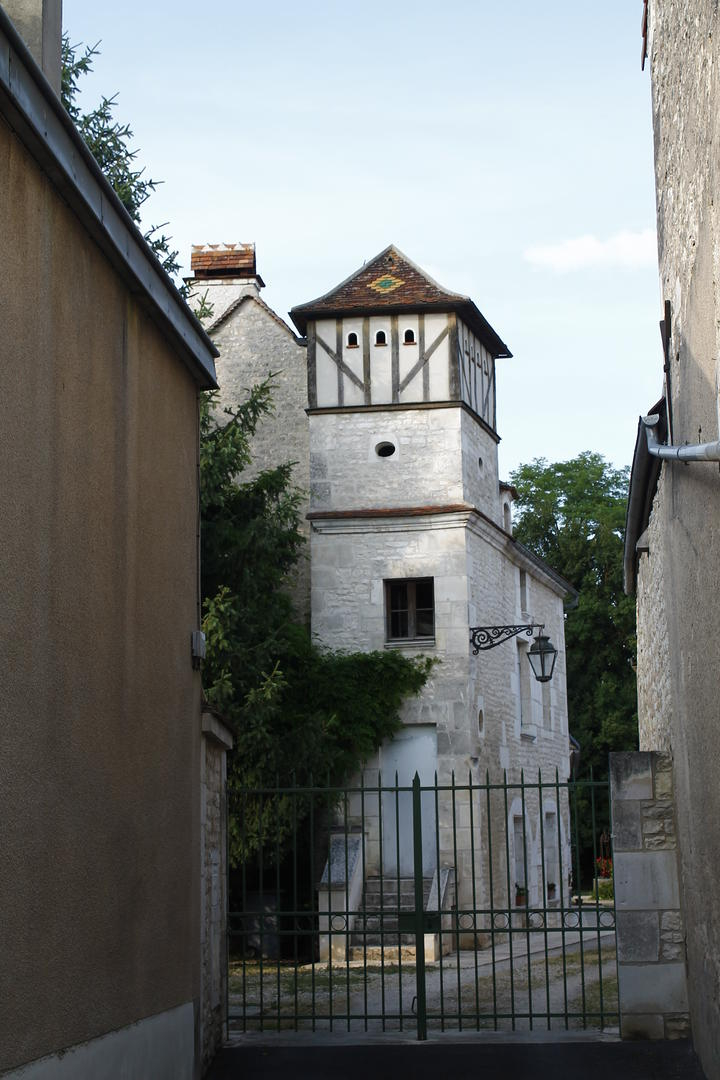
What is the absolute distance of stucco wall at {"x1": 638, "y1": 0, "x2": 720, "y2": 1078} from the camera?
5.79m

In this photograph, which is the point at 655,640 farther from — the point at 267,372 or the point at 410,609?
the point at 267,372

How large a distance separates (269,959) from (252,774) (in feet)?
8.55

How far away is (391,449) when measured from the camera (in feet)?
61.0

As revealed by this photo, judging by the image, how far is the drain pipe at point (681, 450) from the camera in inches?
202

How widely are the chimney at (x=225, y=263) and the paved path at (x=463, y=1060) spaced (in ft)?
47.0

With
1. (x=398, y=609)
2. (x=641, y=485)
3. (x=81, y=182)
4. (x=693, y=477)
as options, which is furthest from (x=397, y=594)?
(x=81, y=182)

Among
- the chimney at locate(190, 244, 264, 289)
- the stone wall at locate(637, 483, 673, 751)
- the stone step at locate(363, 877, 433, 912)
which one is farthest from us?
the chimney at locate(190, 244, 264, 289)

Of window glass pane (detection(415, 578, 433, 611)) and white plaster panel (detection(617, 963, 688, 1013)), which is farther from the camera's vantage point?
window glass pane (detection(415, 578, 433, 611))

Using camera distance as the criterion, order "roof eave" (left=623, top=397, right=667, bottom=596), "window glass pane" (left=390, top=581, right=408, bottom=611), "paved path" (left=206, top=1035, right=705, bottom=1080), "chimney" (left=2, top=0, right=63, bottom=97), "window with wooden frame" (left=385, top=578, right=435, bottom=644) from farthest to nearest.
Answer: "window glass pane" (left=390, top=581, right=408, bottom=611) < "window with wooden frame" (left=385, top=578, right=435, bottom=644) < "roof eave" (left=623, top=397, right=667, bottom=596) < "paved path" (left=206, top=1035, right=705, bottom=1080) < "chimney" (left=2, top=0, right=63, bottom=97)

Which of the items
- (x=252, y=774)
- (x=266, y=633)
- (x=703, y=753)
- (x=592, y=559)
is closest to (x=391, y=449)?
(x=266, y=633)

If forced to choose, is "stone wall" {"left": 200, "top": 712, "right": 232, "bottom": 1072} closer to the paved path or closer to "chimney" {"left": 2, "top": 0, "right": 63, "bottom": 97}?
the paved path

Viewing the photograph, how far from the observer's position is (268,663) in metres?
16.4

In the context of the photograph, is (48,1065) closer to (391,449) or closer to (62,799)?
(62,799)

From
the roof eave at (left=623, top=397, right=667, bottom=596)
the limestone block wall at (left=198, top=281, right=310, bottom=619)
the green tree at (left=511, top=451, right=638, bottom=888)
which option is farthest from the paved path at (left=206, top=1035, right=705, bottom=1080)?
the green tree at (left=511, top=451, right=638, bottom=888)
